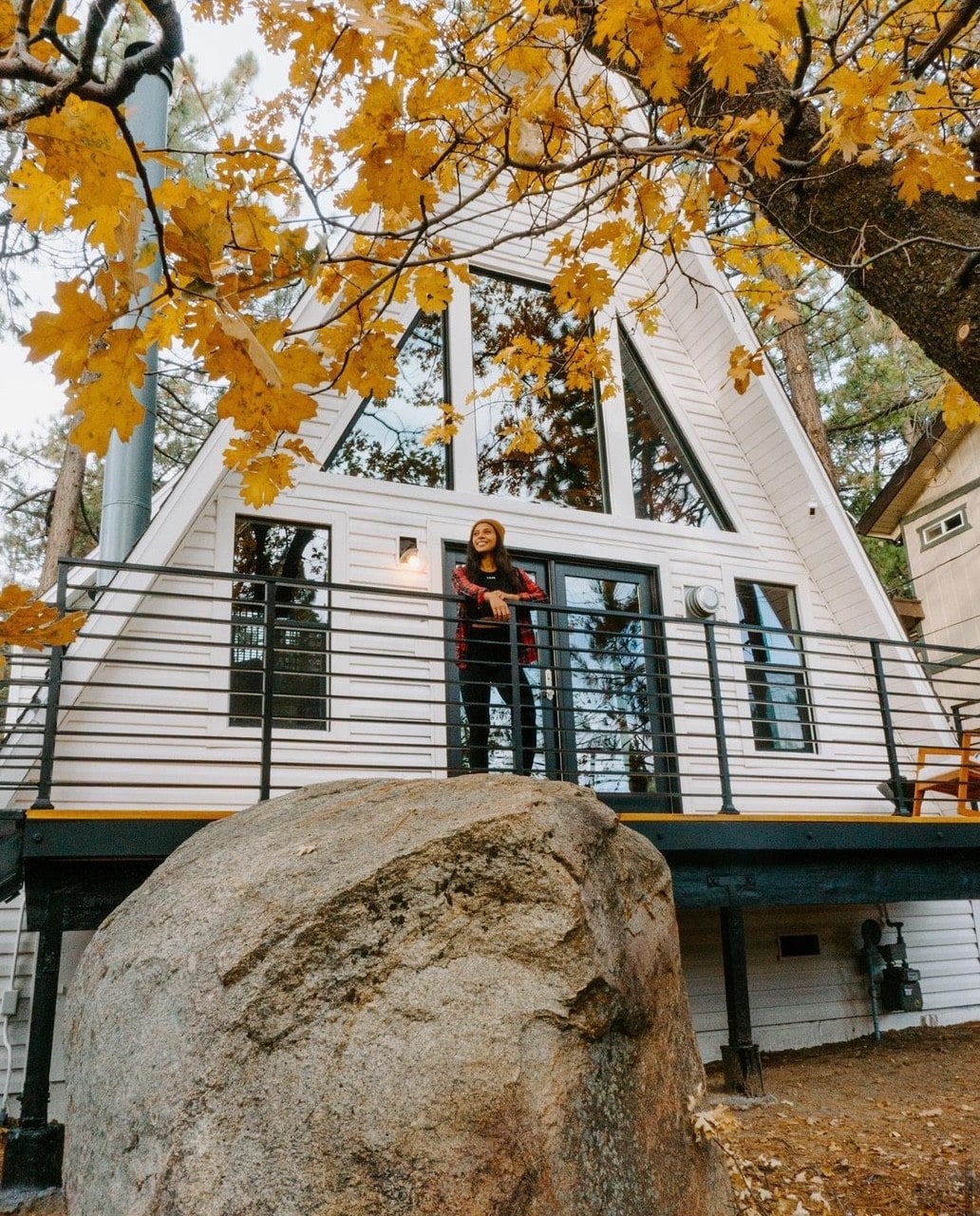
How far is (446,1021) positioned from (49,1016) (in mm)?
3301

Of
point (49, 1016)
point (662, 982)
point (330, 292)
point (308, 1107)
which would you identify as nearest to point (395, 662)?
point (49, 1016)

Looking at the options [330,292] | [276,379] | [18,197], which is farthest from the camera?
[330,292]

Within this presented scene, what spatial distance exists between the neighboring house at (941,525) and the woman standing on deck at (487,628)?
853 centimetres

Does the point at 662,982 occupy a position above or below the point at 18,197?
below

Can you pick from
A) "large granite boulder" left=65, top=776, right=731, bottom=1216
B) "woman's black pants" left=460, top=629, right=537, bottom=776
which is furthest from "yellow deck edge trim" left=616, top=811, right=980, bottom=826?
"large granite boulder" left=65, top=776, right=731, bottom=1216

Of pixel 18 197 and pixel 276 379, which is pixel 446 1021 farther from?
pixel 18 197

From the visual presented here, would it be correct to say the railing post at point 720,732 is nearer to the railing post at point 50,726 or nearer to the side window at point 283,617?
the side window at point 283,617

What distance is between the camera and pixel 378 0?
2.05 m

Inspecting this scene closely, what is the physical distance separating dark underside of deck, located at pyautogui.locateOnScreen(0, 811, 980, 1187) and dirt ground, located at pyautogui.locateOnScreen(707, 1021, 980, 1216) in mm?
565

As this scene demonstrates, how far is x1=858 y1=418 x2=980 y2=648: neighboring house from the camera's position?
13047 mm

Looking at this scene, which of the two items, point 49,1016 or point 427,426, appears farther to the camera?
point 427,426

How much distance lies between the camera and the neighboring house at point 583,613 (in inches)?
238

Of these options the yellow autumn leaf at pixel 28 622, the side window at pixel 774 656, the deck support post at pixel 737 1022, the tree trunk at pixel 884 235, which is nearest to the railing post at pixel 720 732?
the deck support post at pixel 737 1022

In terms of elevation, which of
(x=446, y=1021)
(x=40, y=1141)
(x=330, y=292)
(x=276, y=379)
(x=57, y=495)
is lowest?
(x=40, y=1141)
